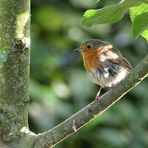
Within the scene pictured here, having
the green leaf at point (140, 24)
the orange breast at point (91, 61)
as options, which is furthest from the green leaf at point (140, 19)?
the orange breast at point (91, 61)

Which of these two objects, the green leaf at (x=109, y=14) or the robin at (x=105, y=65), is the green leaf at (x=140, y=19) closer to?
the green leaf at (x=109, y=14)

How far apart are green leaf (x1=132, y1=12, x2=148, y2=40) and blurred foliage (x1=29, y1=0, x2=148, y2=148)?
3.18 metres

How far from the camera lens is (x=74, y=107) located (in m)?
4.98

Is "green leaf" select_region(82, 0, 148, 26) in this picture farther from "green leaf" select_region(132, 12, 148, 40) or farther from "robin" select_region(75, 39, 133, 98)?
"robin" select_region(75, 39, 133, 98)

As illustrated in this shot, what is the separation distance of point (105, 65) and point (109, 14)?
164cm

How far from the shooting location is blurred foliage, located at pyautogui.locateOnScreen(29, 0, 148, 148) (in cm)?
489

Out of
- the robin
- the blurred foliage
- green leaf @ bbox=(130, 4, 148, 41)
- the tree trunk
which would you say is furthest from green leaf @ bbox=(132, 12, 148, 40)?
the blurred foliage

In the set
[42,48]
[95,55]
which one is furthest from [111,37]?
[95,55]

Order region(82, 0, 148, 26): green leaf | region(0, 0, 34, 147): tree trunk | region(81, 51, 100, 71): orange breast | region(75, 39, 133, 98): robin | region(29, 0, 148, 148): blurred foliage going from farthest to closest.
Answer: region(29, 0, 148, 148): blurred foliage
region(81, 51, 100, 71): orange breast
region(75, 39, 133, 98): robin
region(0, 0, 34, 147): tree trunk
region(82, 0, 148, 26): green leaf

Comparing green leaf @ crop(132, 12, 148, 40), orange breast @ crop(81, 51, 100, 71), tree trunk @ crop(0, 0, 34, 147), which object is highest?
green leaf @ crop(132, 12, 148, 40)

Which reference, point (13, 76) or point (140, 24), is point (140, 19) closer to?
point (140, 24)

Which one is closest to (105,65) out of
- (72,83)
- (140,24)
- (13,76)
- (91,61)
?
(91,61)

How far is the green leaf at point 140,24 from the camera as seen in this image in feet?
4.83

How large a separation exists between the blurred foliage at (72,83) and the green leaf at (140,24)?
10.4 ft
